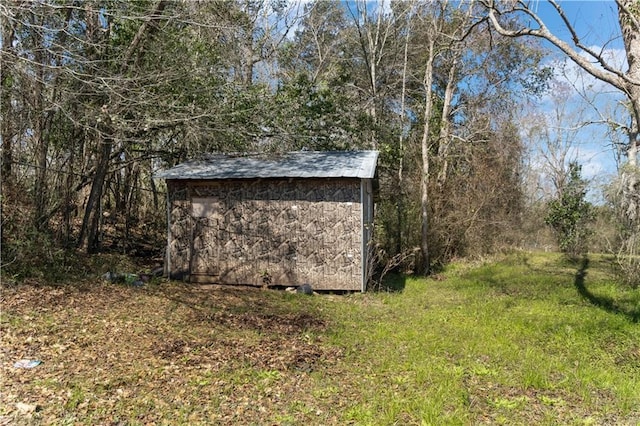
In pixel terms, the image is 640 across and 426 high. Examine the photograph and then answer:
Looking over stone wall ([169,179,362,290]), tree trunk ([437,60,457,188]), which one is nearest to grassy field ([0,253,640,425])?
stone wall ([169,179,362,290])

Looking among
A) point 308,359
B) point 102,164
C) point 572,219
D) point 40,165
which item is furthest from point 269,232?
point 572,219

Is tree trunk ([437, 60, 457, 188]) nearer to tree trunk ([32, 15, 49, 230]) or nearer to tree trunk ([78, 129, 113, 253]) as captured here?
tree trunk ([78, 129, 113, 253])

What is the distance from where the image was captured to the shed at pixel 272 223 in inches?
357

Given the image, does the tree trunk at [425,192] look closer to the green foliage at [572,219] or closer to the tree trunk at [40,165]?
the green foliage at [572,219]

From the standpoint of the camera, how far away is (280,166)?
Answer: 9680 mm

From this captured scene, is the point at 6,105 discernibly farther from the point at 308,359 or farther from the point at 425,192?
the point at 425,192

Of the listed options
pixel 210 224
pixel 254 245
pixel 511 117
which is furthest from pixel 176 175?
pixel 511 117

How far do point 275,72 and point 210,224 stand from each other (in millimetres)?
9665

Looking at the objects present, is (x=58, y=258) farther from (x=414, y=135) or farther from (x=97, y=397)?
(x=414, y=135)

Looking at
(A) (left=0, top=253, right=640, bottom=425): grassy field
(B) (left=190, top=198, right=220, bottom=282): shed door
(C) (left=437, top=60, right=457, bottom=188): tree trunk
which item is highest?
(C) (left=437, top=60, right=457, bottom=188): tree trunk

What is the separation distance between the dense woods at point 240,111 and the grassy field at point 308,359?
8.26 ft

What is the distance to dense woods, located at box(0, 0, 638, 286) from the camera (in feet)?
23.5

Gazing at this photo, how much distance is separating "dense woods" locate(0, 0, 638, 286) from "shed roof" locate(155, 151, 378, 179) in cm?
55

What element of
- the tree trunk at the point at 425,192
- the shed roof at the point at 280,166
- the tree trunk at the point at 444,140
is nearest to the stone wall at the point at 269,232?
the shed roof at the point at 280,166
